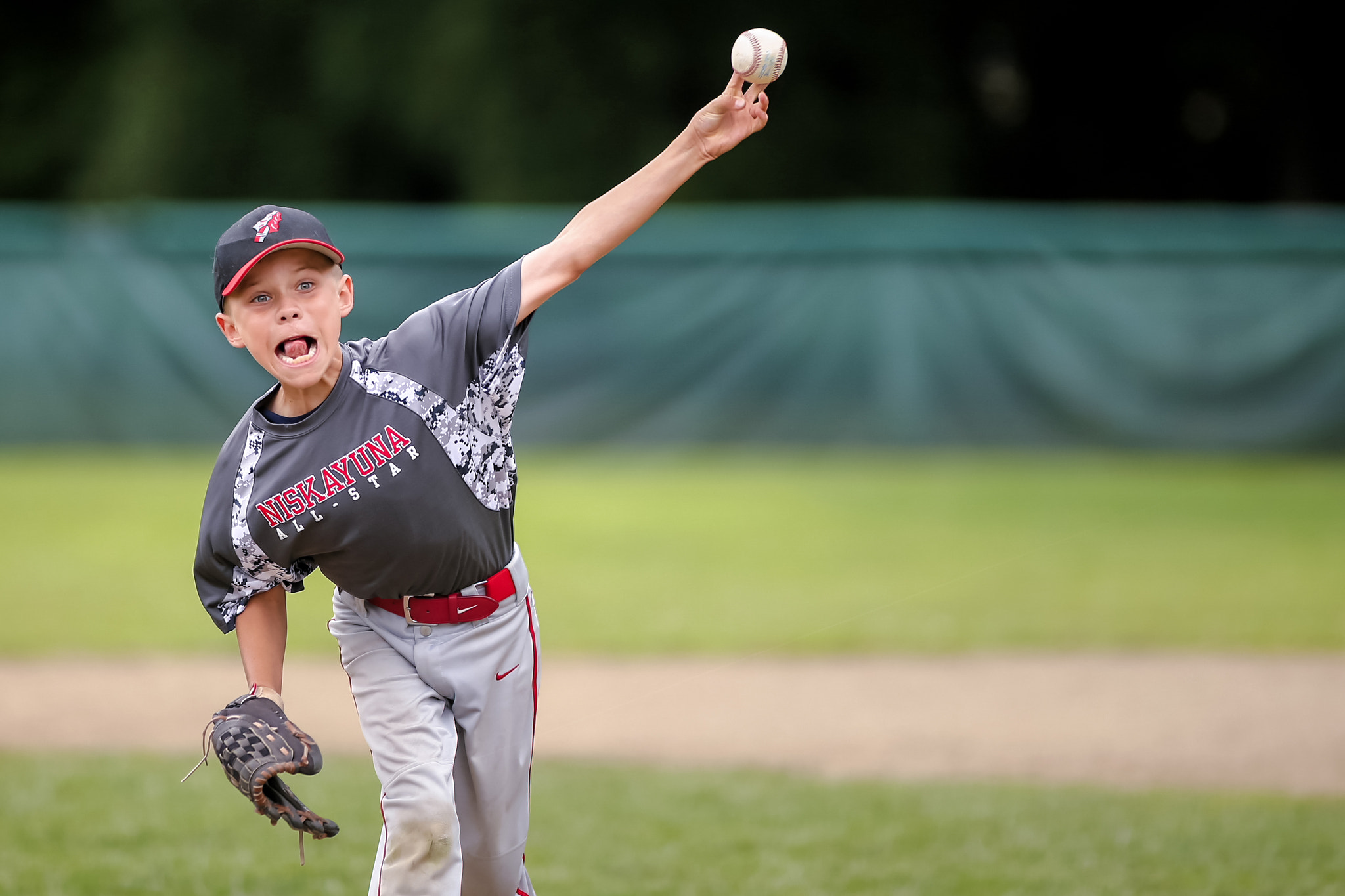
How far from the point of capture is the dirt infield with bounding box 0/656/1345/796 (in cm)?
532

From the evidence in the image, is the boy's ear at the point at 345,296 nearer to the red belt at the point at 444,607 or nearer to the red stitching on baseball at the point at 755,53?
the red belt at the point at 444,607

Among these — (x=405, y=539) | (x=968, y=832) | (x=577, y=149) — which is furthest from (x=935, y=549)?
(x=577, y=149)

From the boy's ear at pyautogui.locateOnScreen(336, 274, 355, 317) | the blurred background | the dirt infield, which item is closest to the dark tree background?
the blurred background

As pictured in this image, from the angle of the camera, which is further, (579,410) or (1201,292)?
(579,410)

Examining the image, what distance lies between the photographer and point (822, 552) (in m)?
9.16

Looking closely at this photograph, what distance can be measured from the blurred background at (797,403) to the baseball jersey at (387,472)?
54.7 inches

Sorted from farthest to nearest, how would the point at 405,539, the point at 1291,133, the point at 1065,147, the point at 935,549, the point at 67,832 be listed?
1. the point at 1065,147
2. the point at 1291,133
3. the point at 935,549
4. the point at 67,832
5. the point at 405,539

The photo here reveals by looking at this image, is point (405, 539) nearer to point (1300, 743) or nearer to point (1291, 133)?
point (1300, 743)

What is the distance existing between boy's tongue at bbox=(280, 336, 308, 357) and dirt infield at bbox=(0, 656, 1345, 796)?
298cm

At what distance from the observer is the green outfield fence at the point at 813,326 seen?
11.6 meters

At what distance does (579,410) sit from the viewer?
1261 centimetres

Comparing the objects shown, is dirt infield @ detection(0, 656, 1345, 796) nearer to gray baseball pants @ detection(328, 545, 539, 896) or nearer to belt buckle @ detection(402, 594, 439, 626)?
gray baseball pants @ detection(328, 545, 539, 896)

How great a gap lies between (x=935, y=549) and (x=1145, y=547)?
1366 millimetres

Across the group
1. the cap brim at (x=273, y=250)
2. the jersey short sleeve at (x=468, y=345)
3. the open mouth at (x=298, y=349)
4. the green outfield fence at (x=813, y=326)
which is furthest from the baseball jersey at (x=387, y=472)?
the green outfield fence at (x=813, y=326)
